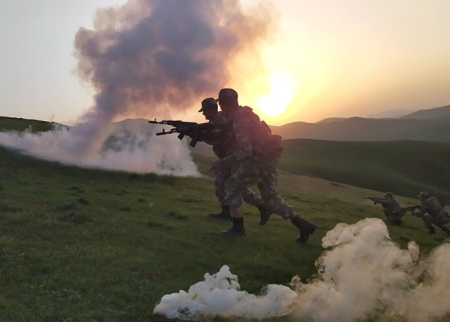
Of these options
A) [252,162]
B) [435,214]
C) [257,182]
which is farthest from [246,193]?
[435,214]

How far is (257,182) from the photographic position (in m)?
10.2

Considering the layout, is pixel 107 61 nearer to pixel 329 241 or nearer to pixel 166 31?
pixel 166 31

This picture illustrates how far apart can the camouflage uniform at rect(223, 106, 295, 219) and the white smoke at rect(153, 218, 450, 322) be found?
13.8ft

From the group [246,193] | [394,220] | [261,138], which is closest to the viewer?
[261,138]

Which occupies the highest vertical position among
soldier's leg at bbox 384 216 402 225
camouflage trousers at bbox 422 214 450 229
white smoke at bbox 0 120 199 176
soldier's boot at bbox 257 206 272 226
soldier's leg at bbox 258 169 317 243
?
white smoke at bbox 0 120 199 176

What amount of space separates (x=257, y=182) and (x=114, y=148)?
17.6m

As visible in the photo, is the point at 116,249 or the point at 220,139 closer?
the point at 116,249

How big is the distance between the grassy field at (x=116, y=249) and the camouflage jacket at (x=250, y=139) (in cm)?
228

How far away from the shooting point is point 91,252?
788 centimetres

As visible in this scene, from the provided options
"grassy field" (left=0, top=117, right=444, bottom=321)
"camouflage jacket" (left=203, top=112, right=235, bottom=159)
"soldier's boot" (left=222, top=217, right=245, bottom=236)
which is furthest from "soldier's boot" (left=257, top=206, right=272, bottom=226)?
"camouflage jacket" (left=203, top=112, right=235, bottom=159)

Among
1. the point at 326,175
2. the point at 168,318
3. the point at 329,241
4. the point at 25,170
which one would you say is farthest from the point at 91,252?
the point at 326,175

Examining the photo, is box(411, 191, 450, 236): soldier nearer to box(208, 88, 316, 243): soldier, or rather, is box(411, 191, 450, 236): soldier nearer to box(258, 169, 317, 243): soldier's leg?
box(258, 169, 317, 243): soldier's leg

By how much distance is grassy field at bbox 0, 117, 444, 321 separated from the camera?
5797 millimetres

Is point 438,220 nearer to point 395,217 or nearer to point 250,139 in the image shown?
point 395,217
